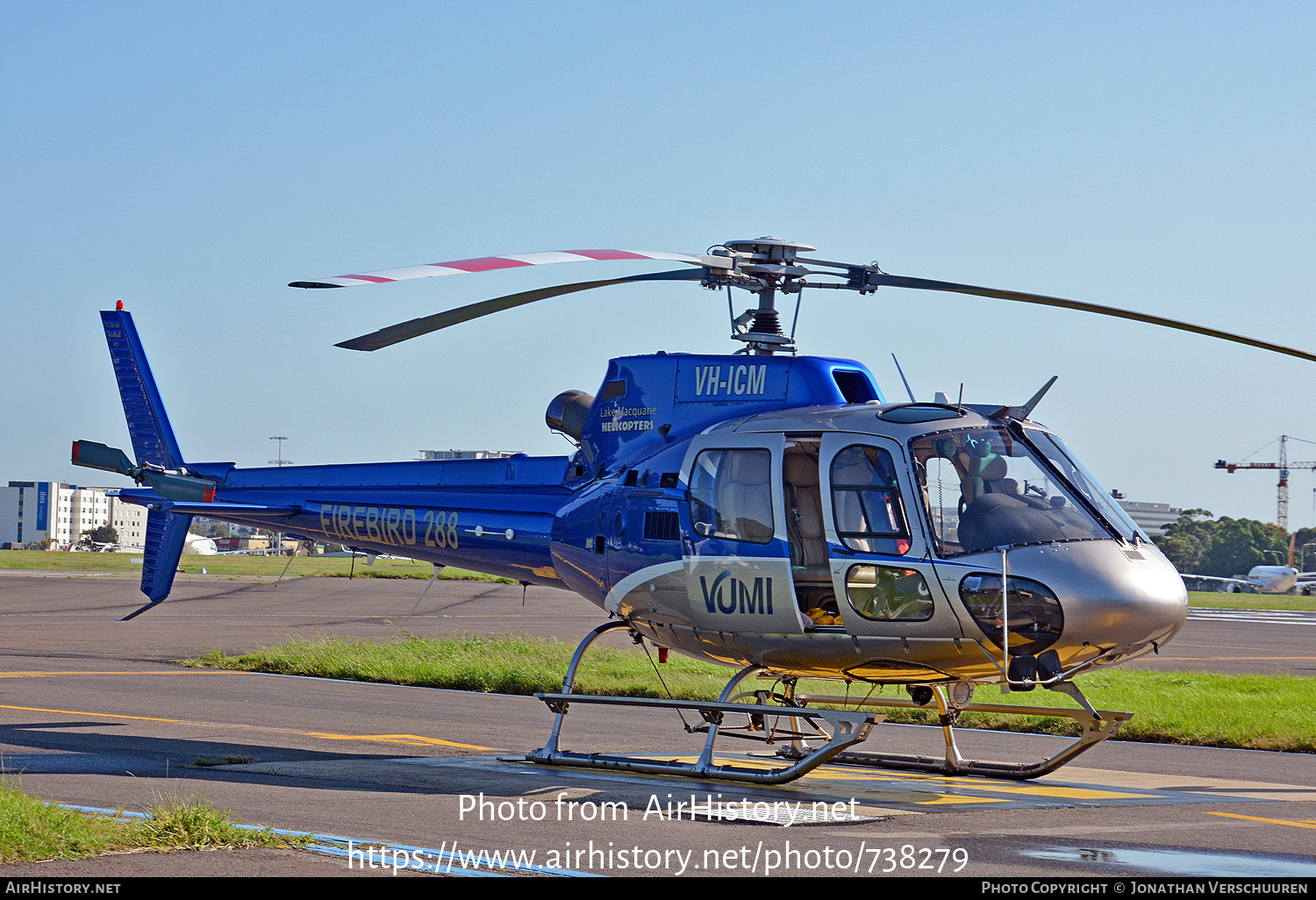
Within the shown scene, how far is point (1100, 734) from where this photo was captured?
1038 centimetres

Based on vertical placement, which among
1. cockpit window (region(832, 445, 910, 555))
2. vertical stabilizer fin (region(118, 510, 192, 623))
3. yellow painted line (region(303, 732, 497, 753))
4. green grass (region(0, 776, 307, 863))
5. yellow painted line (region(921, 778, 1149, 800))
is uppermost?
cockpit window (region(832, 445, 910, 555))

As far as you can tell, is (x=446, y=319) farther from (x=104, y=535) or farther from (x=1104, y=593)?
(x=104, y=535)

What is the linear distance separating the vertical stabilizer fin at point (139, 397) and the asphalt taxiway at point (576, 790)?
3.36m

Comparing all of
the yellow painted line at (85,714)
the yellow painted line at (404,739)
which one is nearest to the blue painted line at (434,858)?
the yellow painted line at (404,739)

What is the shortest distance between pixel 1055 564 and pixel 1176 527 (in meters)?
142

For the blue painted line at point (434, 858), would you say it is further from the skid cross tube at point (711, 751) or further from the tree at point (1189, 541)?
the tree at point (1189, 541)

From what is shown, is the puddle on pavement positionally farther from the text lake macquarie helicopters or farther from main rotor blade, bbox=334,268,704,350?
main rotor blade, bbox=334,268,704,350

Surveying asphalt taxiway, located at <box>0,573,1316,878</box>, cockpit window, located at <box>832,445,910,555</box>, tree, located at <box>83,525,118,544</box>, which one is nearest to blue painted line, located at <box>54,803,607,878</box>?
asphalt taxiway, located at <box>0,573,1316,878</box>

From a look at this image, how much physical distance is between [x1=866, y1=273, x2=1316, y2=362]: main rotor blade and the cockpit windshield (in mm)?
1375

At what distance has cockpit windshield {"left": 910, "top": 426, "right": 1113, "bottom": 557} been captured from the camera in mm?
9523

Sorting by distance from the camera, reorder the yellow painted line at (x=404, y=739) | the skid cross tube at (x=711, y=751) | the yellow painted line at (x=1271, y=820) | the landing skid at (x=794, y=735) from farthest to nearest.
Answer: the yellow painted line at (x=404, y=739) < the landing skid at (x=794, y=735) < the skid cross tube at (x=711, y=751) < the yellow painted line at (x=1271, y=820)

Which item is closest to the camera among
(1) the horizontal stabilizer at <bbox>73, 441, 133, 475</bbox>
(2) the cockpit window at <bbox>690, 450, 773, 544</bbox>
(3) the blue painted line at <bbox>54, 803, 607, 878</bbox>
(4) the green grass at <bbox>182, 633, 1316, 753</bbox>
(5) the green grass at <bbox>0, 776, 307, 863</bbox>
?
(5) the green grass at <bbox>0, 776, 307, 863</bbox>

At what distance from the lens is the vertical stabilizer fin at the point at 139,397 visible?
59.8ft

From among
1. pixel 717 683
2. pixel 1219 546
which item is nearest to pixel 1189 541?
pixel 1219 546
